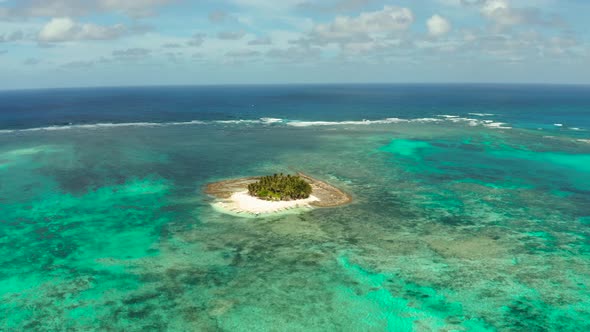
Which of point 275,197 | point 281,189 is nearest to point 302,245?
point 275,197

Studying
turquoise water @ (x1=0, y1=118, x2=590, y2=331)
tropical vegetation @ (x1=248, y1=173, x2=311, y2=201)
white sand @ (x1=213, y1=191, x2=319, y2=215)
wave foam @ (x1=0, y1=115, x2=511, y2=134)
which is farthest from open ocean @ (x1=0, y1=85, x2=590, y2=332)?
wave foam @ (x1=0, y1=115, x2=511, y2=134)

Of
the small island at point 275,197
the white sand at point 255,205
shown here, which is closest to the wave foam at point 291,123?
the small island at point 275,197

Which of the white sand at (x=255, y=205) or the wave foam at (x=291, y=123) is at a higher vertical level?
the wave foam at (x=291, y=123)

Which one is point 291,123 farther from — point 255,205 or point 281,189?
point 255,205

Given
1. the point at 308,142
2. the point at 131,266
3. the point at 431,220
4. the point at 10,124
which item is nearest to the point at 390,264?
the point at 431,220

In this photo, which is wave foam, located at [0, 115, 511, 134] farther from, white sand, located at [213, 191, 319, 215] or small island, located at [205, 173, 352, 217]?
white sand, located at [213, 191, 319, 215]

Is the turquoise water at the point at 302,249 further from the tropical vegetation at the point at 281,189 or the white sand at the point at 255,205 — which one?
the tropical vegetation at the point at 281,189

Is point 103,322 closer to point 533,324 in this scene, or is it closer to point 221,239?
point 221,239

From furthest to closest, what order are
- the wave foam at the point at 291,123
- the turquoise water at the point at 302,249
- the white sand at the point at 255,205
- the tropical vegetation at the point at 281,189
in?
the wave foam at the point at 291,123 → the tropical vegetation at the point at 281,189 → the white sand at the point at 255,205 → the turquoise water at the point at 302,249

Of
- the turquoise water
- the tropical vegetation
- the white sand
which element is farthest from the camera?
the tropical vegetation
